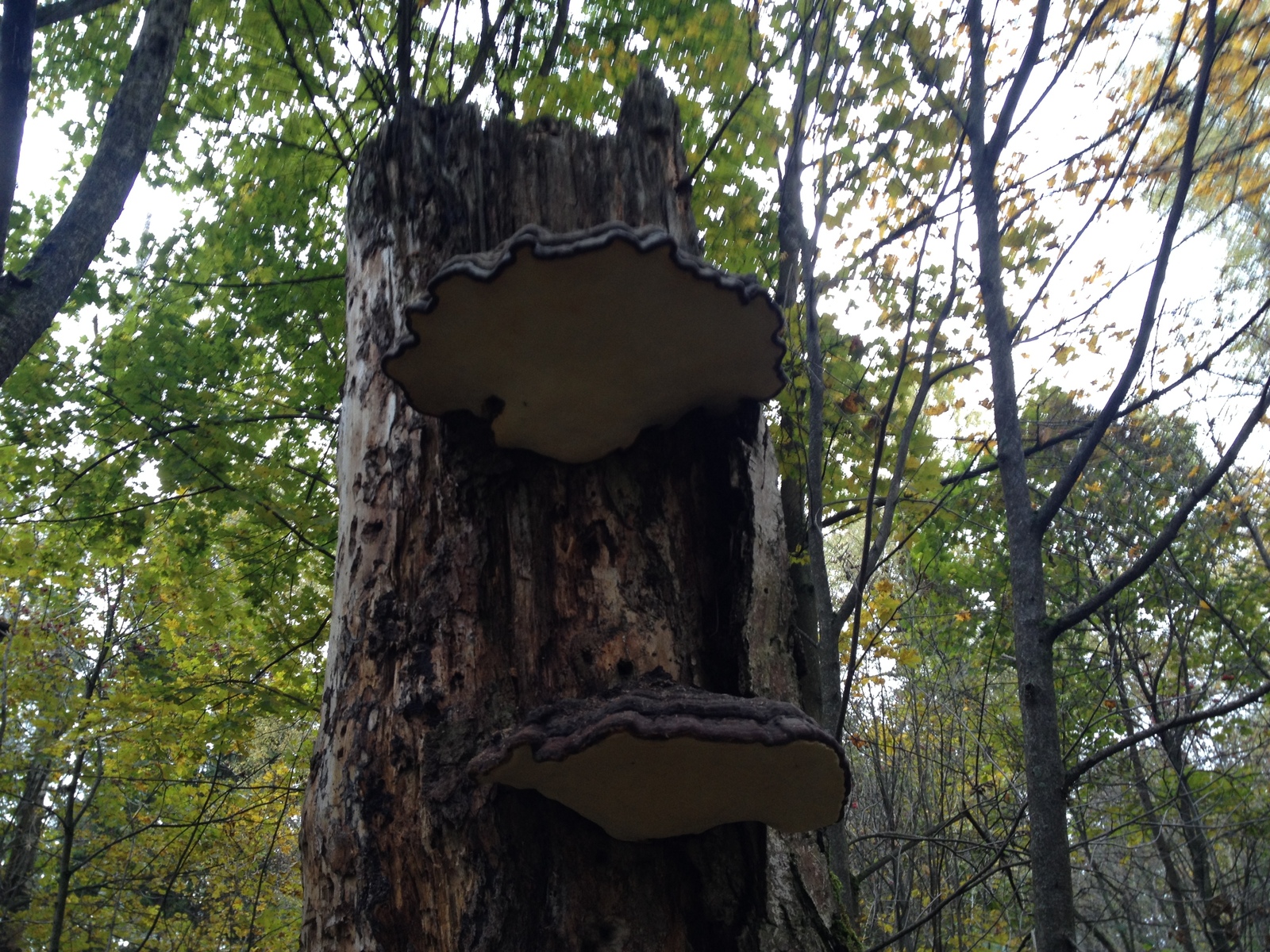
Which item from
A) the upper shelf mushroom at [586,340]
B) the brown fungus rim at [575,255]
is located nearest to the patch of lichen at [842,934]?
the upper shelf mushroom at [586,340]

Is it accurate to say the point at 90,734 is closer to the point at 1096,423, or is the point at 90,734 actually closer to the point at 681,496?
the point at 681,496

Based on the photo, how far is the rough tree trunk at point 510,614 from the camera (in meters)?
1.72

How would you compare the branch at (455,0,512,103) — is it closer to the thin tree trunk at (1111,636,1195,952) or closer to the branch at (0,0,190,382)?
the branch at (0,0,190,382)

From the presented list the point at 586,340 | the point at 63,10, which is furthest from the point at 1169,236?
the point at 63,10

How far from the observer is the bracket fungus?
4.64 feet

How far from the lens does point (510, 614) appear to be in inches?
79.8

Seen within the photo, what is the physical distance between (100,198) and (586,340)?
13.5ft

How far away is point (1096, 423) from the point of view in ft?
8.27

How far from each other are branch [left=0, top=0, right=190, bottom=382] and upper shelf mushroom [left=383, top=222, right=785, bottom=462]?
3087 mm

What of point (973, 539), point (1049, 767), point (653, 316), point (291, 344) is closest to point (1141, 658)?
point (973, 539)

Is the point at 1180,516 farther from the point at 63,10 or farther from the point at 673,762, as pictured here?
the point at 63,10

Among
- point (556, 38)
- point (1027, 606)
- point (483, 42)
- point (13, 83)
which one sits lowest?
point (1027, 606)

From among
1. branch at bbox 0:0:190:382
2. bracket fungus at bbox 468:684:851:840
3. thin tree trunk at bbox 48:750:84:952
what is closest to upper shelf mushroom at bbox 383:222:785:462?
bracket fungus at bbox 468:684:851:840

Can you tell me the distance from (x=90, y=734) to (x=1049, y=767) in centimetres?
812
